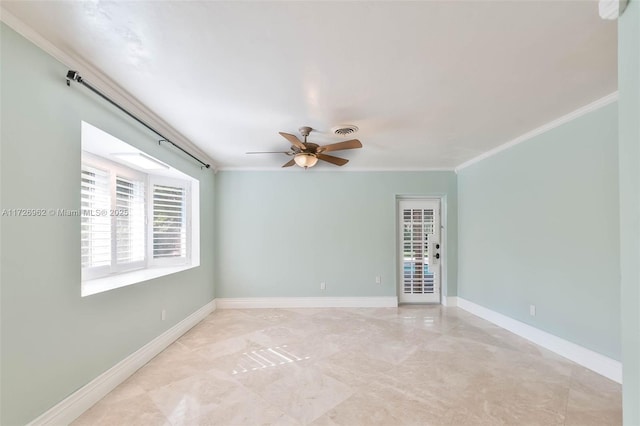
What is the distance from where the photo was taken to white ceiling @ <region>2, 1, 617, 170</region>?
1.43 metres

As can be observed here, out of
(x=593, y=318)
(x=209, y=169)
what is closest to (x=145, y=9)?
(x=209, y=169)

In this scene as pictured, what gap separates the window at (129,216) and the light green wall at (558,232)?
14.2 ft

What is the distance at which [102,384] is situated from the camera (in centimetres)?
217

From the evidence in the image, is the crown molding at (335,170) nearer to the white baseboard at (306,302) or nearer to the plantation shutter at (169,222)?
the plantation shutter at (169,222)

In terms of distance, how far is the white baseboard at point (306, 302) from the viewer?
15.5 ft

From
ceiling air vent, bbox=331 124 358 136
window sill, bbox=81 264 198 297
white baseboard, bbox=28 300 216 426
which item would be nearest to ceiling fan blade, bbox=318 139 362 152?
ceiling air vent, bbox=331 124 358 136

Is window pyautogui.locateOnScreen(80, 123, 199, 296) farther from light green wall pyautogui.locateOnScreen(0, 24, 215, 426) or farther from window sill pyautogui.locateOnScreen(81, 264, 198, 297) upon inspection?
light green wall pyautogui.locateOnScreen(0, 24, 215, 426)

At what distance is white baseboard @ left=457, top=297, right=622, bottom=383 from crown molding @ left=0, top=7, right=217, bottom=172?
4.75 meters

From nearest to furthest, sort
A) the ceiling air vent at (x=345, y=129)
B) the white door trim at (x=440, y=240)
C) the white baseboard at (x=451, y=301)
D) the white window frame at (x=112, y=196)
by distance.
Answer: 1. the white window frame at (x=112, y=196)
2. the ceiling air vent at (x=345, y=129)
3. the white baseboard at (x=451, y=301)
4. the white door trim at (x=440, y=240)

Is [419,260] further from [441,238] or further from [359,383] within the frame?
[359,383]

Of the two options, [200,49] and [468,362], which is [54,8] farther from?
[468,362]

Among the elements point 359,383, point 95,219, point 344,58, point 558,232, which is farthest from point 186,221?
point 558,232

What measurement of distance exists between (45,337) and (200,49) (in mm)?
2046

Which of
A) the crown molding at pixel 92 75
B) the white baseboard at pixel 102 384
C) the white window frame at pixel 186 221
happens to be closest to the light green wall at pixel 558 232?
the crown molding at pixel 92 75
